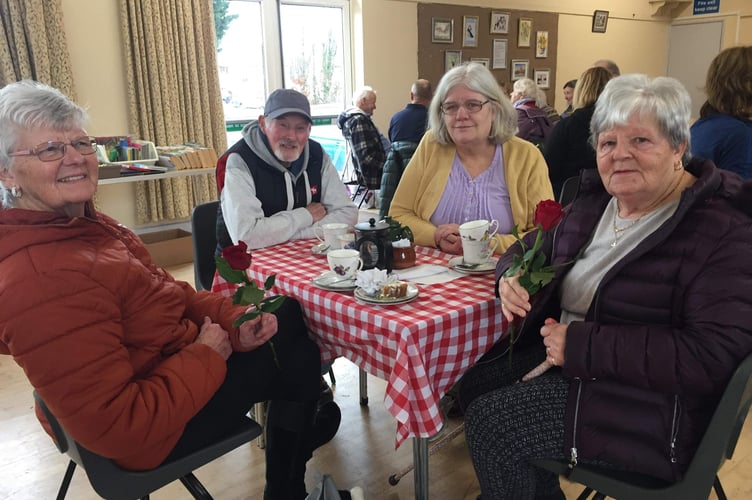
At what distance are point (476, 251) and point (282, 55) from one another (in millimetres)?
4833

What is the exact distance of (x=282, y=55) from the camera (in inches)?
235

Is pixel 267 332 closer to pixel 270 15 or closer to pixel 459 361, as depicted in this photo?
pixel 459 361

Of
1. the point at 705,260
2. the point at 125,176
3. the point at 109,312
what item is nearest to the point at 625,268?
the point at 705,260

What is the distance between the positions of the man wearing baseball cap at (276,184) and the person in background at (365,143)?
130 inches

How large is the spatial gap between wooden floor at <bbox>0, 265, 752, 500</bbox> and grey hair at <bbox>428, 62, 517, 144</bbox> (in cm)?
116

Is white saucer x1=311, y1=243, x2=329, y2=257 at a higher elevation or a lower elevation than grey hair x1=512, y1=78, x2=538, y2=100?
lower

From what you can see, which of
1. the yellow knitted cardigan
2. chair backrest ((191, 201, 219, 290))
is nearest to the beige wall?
chair backrest ((191, 201, 219, 290))

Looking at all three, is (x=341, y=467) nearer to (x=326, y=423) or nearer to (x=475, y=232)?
(x=326, y=423)

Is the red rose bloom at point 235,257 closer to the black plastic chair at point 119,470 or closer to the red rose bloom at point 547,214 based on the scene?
the black plastic chair at point 119,470

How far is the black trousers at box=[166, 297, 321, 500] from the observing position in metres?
1.56

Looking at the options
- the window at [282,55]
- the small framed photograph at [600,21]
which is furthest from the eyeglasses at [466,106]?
the small framed photograph at [600,21]

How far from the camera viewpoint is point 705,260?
1236mm

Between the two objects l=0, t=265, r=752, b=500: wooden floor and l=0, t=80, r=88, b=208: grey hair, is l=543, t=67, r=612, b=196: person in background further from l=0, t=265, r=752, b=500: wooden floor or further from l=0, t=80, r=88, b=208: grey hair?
l=0, t=80, r=88, b=208: grey hair

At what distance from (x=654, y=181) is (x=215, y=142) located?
4503 mm
